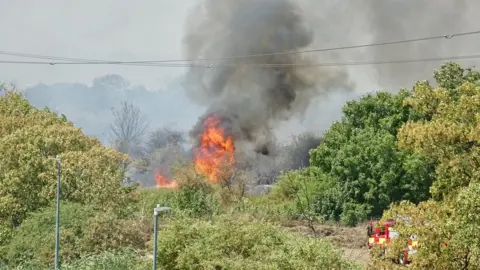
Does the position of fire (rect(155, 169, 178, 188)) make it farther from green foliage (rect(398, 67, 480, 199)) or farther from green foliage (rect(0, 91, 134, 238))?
green foliage (rect(398, 67, 480, 199))

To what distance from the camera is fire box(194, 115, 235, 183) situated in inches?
2210

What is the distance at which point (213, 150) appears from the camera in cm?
6184

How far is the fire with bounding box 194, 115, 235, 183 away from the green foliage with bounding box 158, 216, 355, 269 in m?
29.3

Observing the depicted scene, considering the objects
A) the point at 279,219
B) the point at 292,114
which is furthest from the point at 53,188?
the point at 292,114

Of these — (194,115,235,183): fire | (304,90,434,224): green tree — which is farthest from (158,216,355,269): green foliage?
(194,115,235,183): fire

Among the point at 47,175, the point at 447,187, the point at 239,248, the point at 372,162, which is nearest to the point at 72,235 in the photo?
the point at 47,175

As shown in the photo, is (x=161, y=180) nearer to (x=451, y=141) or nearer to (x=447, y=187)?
(x=447, y=187)

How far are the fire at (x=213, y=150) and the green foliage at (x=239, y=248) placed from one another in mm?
29282

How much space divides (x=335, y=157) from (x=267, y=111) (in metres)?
19.7

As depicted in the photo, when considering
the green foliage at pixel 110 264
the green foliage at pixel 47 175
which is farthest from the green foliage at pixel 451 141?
the green foliage at pixel 47 175

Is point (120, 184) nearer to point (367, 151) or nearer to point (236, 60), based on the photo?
point (367, 151)

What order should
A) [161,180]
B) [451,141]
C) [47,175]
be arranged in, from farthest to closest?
[161,180], [47,175], [451,141]

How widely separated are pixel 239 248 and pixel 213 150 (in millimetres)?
37883

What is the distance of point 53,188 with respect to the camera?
34781 mm
